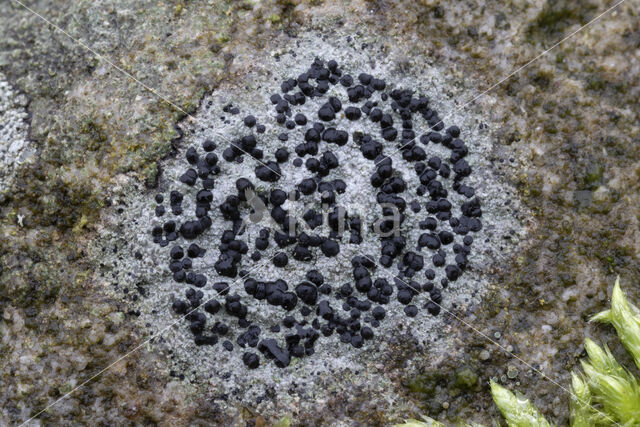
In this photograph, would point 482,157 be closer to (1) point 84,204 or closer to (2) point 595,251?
(2) point 595,251

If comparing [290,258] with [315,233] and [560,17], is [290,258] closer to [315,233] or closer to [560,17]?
[315,233]

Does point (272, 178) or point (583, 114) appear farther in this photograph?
point (583, 114)

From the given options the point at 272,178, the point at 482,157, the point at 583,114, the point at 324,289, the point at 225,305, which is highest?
the point at 583,114

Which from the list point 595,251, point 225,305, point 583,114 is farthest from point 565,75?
point 225,305

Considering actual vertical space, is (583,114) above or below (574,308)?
above

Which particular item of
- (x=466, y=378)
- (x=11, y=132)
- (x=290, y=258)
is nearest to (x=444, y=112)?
(x=290, y=258)

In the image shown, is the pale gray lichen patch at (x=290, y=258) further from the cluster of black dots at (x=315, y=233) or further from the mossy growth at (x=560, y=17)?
the mossy growth at (x=560, y=17)

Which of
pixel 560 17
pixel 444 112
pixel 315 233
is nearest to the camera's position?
pixel 315 233
